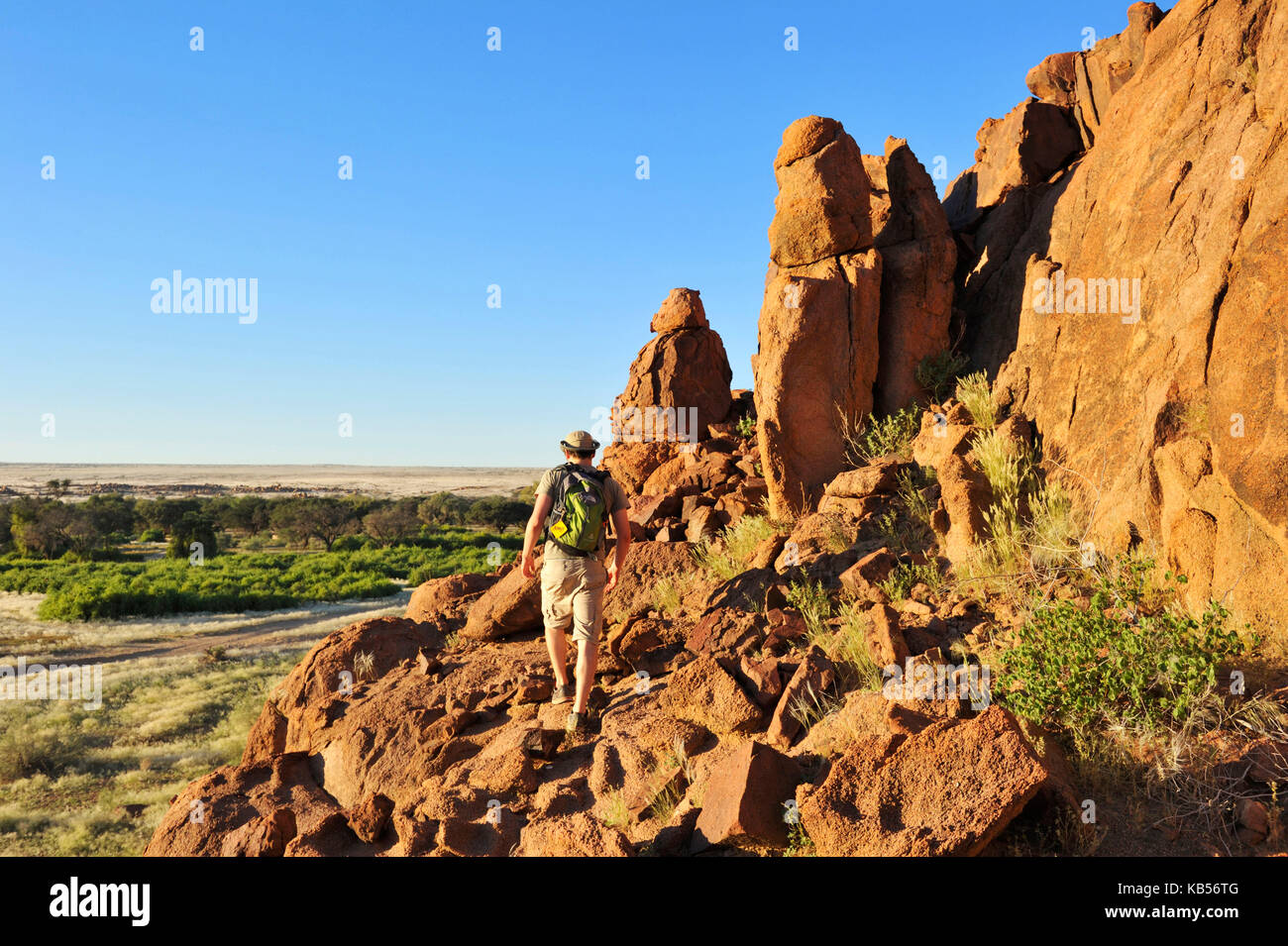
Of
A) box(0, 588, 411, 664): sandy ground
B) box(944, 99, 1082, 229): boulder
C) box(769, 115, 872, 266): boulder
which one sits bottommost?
box(0, 588, 411, 664): sandy ground

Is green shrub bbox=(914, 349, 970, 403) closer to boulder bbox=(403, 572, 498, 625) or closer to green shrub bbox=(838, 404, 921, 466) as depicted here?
green shrub bbox=(838, 404, 921, 466)

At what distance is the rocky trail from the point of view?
4098 millimetres

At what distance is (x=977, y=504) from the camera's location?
22.1ft

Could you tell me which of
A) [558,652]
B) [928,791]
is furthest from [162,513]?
[928,791]

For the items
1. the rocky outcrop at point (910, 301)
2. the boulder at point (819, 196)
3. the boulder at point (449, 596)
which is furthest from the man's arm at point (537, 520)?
the boulder at point (819, 196)

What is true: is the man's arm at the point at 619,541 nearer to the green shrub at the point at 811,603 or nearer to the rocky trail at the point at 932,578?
the rocky trail at the point at 932,578

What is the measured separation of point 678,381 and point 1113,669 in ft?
27.6

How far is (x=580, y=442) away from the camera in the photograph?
6.59m

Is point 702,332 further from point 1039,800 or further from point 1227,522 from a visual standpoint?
point 1039,800

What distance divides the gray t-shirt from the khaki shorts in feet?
0.21

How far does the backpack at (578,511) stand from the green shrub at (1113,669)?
309 centimetres

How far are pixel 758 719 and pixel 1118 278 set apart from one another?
507 cm

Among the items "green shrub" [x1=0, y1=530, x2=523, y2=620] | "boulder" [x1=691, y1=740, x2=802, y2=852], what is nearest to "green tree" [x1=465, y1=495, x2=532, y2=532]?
"green shrub" [x1=0, y1=530, x2=523, y2=620]
